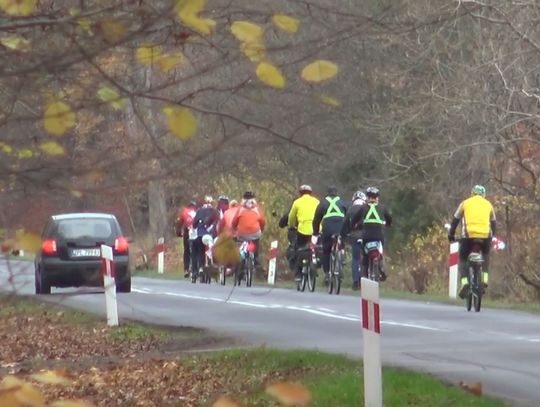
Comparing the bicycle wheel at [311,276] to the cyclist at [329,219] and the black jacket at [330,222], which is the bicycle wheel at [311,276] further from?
the black jacket at [330,222]

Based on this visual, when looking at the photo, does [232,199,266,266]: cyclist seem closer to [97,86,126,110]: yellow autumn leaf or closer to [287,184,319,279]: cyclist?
[97,86,126,110]: yellow autumn leaf

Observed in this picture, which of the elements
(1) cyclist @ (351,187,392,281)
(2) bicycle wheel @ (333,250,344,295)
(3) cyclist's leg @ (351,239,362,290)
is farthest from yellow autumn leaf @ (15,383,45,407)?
(2) bicycle wheel @ (333,250,344,295)

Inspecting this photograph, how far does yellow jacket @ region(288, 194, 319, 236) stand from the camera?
28.6 m

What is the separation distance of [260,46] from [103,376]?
9.78 metres

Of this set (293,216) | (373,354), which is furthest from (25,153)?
(293,216)

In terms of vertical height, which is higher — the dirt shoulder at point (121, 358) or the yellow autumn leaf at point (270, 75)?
the yellow autumn leaf at point (270, 75)

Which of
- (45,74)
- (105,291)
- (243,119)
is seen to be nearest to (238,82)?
(243,119)

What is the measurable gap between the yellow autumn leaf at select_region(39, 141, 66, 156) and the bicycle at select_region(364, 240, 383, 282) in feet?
67.9

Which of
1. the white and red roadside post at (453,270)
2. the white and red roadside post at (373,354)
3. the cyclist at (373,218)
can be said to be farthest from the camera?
the white and red roadside post at (453,270)

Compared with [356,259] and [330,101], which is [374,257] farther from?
[330,101]

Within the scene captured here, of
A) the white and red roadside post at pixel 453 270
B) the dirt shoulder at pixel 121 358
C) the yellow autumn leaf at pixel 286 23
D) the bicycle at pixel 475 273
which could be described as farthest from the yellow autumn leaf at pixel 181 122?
the white and red roadside post at pixel 453 270

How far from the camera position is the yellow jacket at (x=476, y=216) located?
69.8ft

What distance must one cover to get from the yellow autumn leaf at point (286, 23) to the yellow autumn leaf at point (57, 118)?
70cm

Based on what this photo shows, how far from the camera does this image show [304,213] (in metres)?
28.6
